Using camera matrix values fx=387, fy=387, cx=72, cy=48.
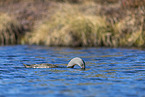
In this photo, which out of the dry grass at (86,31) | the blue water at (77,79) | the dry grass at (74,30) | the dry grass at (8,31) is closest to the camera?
the blue water at (77,79)

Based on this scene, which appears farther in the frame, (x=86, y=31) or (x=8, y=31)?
(x=8, y=31)

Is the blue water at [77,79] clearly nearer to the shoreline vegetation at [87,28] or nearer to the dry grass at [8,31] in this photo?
the shoreline vegetation at [87,28]

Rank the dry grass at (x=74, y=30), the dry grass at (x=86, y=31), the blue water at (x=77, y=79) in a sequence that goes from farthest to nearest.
→ the dry grass at (x=74, y=30) < the dry grass at (x=86, y=31) < the blue water at (x=77, y=79)

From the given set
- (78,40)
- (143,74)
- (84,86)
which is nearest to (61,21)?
(78,40)

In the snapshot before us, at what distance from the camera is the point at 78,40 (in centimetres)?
2602

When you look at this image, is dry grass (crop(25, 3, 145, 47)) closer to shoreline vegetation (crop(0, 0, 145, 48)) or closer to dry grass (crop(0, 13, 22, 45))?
shoreline vegetation (crop(0, 0, 145, 48))

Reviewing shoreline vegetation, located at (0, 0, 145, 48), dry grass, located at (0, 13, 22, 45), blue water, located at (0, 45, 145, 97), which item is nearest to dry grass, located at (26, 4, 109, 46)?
shoreline vegetation, located at (0, 0, 145, 48)

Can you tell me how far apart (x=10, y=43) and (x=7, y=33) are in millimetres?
802

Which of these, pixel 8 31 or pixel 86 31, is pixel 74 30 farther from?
pixel 8 31

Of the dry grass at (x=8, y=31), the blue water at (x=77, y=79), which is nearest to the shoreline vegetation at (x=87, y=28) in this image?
the dry grass at (x=8, y=31)

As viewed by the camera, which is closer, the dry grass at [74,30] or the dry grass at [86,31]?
the dry grass at [86,31]

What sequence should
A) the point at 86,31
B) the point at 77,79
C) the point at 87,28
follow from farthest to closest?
the point at 87,28
the point at 86,31
the point at 77,79

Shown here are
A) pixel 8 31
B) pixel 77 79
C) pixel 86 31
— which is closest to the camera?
pixel 77 79

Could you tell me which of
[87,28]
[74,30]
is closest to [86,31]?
[87,28]
